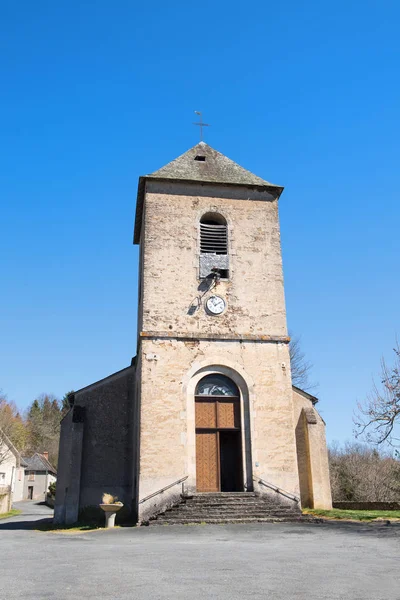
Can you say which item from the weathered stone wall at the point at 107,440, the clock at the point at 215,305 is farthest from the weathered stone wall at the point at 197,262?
the weathered stone wall at the point at 107,440

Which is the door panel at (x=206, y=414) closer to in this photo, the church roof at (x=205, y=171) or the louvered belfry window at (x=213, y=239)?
the louvered belfry window at (x=213, y=239)

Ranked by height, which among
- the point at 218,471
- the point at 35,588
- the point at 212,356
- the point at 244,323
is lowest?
the point at 35,588

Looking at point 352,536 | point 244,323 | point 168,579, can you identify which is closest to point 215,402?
point 244,323

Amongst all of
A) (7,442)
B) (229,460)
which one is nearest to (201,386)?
(229,460)

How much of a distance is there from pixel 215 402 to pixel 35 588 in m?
11.7

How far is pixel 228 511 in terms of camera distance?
1518 centimetres

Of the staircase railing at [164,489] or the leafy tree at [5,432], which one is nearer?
the staircase railing at [164,489]

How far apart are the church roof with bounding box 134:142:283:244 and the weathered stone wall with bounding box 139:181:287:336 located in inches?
12.7

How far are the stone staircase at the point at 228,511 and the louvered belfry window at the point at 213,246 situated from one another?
25.9 feet

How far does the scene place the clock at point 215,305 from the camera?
62.0 ft

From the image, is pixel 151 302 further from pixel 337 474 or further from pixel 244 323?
pixel 337 474

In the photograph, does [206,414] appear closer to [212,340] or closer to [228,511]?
[212,340]

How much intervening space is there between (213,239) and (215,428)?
7289mm

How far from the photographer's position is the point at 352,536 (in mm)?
11695
